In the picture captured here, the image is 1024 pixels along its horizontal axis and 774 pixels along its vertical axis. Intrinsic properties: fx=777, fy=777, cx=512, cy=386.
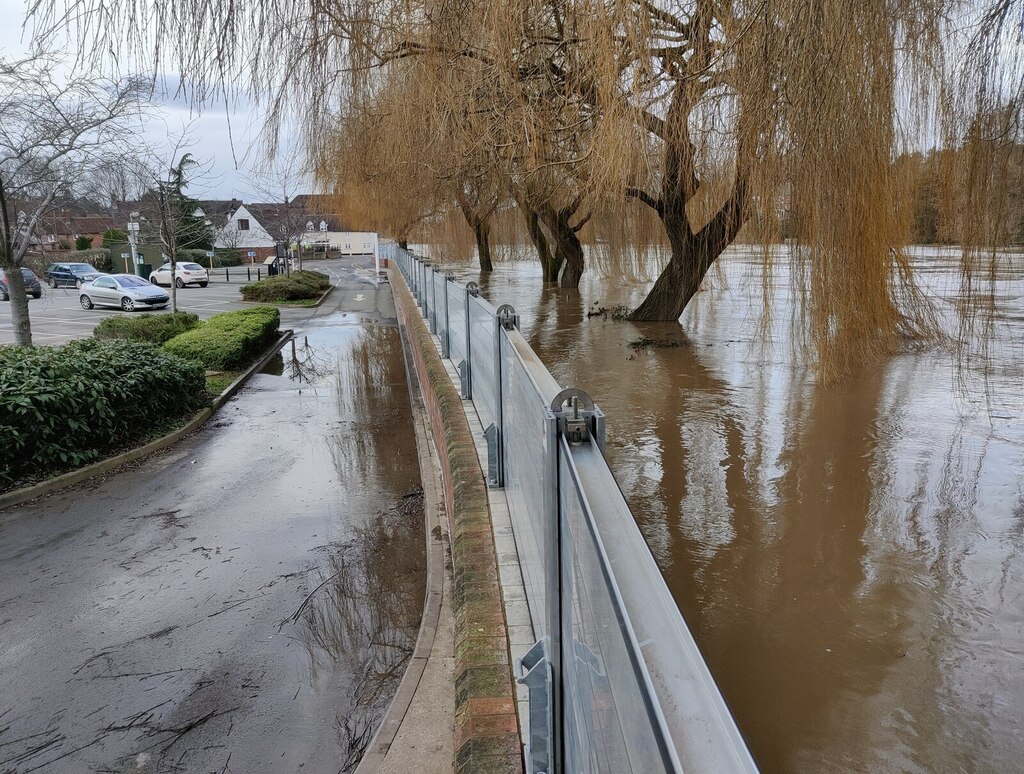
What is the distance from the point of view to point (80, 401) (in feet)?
26.9

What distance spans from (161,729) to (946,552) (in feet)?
14.0

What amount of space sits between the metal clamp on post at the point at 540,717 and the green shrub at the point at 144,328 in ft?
47.3

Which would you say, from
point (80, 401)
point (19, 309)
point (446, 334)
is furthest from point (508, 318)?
point (19, 309)

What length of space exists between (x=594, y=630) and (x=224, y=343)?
41.4 feet

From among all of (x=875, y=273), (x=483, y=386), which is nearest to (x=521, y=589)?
(x=483, y=386)

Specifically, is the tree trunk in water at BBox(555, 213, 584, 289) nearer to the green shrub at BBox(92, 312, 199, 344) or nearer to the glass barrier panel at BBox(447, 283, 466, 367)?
the green shrub at BBox(92, 312, 199, 344)

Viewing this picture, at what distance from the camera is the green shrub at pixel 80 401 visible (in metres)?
7.55

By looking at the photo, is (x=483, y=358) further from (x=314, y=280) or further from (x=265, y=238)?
(x=265, y=238)

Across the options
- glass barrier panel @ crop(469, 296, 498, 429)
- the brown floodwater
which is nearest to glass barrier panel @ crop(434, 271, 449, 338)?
the brown floodwater

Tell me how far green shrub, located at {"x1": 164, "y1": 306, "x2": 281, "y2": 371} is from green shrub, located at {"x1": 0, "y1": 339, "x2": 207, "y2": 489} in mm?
1777

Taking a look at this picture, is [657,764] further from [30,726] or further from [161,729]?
[30,726]

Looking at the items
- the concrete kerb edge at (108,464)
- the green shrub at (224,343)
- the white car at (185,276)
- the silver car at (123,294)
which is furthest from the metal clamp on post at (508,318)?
the white car at (185,276)

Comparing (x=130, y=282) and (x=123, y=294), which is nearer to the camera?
(x=123, y=294)

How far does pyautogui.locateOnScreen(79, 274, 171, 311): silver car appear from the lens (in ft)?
83.5
